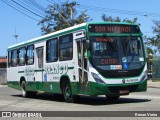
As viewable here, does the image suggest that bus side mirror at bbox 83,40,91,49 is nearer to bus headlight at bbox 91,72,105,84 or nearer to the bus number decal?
bus headlight at bbox 91,72,105,84

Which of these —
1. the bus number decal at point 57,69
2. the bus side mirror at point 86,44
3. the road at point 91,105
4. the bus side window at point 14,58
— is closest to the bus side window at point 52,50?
the bus number decal at point 57,69

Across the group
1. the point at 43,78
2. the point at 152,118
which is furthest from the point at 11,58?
the point at 152,118

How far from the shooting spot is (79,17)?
68.9 meters

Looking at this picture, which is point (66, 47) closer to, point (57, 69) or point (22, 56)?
point (57, 69)

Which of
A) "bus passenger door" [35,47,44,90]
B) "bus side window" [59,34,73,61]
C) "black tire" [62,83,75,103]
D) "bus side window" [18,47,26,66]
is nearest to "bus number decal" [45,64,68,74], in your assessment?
"bus side window" [59,34,73,61]

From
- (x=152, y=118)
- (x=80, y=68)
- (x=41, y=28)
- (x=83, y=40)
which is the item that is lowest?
(x=152, y=118)

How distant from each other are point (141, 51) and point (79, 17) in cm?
5149

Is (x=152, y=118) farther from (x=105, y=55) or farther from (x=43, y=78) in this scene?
(x=43, y=78)

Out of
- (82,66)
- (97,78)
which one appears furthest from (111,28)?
(97,78)

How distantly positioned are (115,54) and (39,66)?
6.10 m

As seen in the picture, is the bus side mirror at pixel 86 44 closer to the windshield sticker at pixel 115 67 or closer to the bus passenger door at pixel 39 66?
the windshield sticker at pixel 115 67

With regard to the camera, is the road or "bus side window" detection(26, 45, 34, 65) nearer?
the road

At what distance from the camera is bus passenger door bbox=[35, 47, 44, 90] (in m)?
21.9

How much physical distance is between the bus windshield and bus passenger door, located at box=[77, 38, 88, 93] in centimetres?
47
